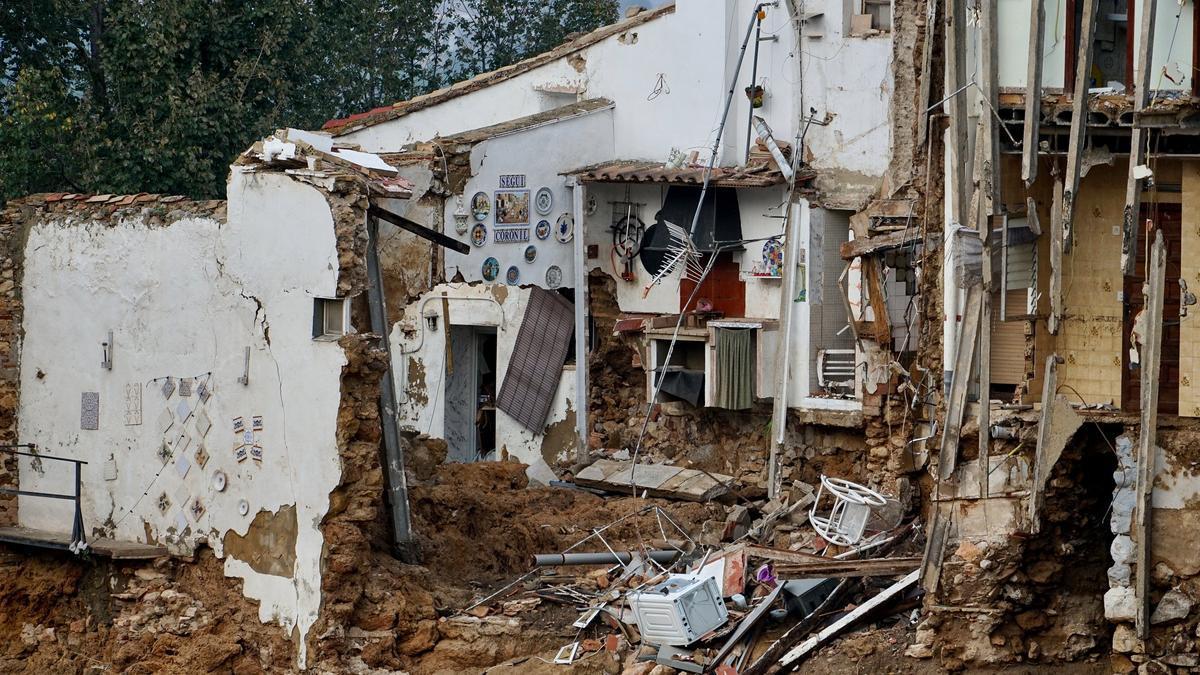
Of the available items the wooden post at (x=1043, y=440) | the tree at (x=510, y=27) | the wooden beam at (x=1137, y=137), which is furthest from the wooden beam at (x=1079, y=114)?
the tree at (x=510, y=27)

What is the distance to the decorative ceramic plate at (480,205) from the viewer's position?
2170 cm

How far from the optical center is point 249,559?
14.8 meters

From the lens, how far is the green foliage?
25.8 meters

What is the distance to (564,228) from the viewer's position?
2219 cm

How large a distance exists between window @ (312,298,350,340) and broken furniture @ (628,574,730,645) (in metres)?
3.13

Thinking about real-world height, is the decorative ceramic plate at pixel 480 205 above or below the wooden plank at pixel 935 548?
above

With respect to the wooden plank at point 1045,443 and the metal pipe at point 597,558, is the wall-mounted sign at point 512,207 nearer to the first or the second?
the metal pipe at point 597,558

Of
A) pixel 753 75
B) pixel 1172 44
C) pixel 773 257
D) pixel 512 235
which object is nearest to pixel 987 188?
pixel 1172 44

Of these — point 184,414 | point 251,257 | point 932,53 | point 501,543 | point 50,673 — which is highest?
point 932,53

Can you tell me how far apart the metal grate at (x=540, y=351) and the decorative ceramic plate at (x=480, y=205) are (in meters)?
1.37

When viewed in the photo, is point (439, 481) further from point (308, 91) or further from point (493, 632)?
point (308, 91)

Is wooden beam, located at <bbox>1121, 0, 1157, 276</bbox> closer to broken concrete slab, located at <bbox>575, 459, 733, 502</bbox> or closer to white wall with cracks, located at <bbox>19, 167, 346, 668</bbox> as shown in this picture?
white wall with cracks, located at <bbox>19, 167, 346, 668</bbox>

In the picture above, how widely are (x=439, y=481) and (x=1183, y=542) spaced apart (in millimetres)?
7933

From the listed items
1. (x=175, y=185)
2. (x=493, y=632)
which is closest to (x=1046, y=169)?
(x=493, y=632)
